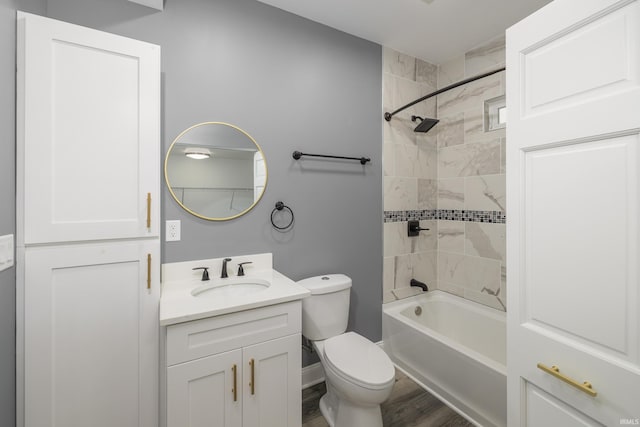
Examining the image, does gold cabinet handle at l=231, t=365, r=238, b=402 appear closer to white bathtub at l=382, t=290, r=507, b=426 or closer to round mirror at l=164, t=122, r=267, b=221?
round mirror at l=164, t=122, r=267, b=221

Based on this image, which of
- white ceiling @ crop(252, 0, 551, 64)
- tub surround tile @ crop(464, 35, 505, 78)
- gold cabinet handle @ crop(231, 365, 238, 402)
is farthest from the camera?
tub surround tile @ crop(464, 35, 505, 78)

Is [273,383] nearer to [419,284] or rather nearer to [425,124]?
[419,284]

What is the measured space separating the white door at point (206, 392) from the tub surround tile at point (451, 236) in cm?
209

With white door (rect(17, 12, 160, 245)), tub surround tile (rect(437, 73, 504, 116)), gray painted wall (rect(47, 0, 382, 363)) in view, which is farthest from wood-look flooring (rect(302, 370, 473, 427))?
tub surround tile (rect(437, 73, 504, 116))

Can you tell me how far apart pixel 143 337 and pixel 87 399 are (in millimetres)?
309

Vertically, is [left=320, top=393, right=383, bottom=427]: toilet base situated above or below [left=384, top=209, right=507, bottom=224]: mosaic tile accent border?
below

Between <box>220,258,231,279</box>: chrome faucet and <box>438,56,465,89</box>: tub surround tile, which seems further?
<box>438,56,465,89</box>: tub surround tile

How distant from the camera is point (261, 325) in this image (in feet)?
4.32

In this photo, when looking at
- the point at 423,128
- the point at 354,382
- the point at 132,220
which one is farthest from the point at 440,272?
the point at 132,220

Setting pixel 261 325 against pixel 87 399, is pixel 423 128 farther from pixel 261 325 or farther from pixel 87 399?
pixel 87 399

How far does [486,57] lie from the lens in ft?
7.40

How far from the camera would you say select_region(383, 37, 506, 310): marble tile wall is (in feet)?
7.27

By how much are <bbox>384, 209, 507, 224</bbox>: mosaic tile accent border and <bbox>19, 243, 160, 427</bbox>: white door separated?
1.81 meters

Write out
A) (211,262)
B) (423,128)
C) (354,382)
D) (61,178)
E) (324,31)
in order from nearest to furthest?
(61,178) < (354,382) < (211,262) < (324,31) < (423,128)
